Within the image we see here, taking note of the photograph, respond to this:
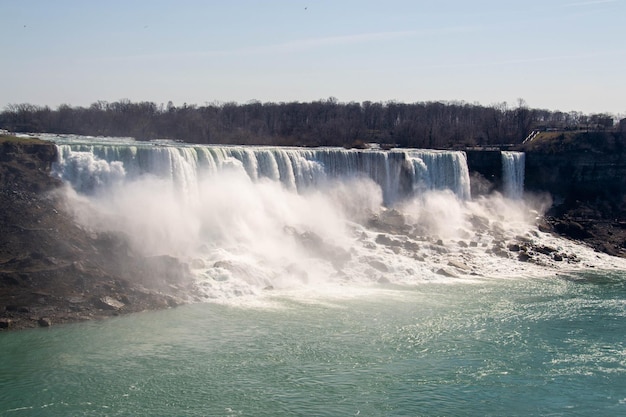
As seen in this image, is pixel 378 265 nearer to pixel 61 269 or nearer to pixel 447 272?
pixel 447 272

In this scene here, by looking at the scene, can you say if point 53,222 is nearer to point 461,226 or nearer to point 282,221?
point 282,221

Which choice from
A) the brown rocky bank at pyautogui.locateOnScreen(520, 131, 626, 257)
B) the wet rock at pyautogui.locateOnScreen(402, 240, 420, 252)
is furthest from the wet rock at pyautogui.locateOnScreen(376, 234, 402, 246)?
the brown rocky bank at pyautogui.locateOnScreen(520, 131, 626, 257)

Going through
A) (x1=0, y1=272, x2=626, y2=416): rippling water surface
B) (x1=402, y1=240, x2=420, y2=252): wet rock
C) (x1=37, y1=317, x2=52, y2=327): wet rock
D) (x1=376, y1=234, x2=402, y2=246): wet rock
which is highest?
(x1=376, y1=234, x2=402, y2=246): wet rock

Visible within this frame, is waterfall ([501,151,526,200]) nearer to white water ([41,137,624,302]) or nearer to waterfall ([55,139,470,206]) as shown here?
waterfall ([55,139,470,206])

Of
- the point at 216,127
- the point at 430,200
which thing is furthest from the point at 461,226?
the point at 216,127

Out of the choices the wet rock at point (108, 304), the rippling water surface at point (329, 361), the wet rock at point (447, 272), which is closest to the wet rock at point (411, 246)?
the wet rock at point (447, 272)

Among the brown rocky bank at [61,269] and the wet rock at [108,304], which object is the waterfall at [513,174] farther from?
the wet rock at [108,304]
